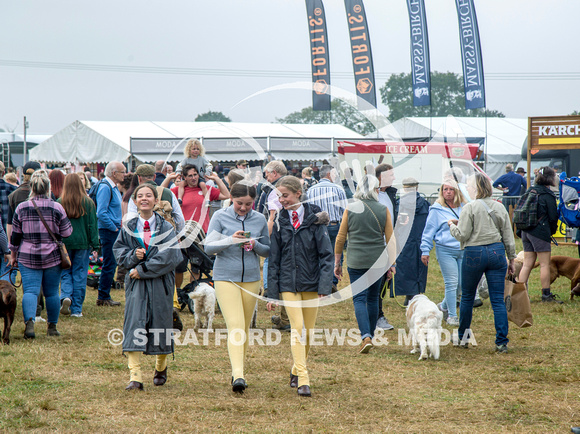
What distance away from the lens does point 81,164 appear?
26.0 metres

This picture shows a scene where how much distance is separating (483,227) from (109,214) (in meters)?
5.56

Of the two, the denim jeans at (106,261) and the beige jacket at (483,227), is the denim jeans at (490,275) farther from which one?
the denim jeans at (106,261)

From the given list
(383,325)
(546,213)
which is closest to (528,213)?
(546,213)

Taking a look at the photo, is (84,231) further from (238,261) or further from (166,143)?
(166,143)

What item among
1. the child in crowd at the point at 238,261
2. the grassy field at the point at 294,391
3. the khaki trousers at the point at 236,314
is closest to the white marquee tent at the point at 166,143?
the grassy field at the point at 294,391

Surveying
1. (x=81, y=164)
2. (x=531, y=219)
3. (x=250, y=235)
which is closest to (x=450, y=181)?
(x=531, y=219)

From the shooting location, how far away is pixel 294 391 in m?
5.53

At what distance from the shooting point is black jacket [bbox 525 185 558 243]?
32.7ft

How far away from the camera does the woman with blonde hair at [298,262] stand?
548 centimetres

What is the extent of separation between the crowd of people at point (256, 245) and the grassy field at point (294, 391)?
10.9 inches

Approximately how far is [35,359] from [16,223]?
1.83 m

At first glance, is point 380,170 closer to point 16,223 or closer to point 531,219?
point 531,219

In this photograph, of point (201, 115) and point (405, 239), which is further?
point (201, 115)

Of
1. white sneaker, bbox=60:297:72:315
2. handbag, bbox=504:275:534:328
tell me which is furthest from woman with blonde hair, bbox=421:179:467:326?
white sneaker, bbox=60:297:72:315
